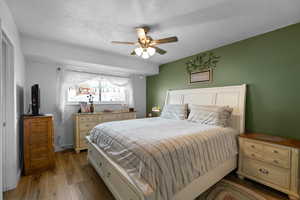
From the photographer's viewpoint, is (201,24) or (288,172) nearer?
(288,172)

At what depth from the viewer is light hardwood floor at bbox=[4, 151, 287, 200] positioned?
1.81m

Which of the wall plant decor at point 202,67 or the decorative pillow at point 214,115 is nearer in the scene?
the decorative pillow at point 214,115

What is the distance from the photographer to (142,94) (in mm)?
5004

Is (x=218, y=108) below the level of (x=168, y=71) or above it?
below

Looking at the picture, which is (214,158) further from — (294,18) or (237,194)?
(294,18)

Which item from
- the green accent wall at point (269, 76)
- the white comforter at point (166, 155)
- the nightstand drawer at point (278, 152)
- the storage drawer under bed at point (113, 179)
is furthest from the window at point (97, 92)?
the nightstand drawer at point (278, 152)

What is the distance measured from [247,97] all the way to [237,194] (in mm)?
1642

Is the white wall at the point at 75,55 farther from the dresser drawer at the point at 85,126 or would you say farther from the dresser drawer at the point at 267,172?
the dresser drawer at the point at 267,172

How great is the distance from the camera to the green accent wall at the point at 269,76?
2096 mm

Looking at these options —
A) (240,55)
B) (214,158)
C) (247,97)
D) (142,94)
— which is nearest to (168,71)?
(142,94)

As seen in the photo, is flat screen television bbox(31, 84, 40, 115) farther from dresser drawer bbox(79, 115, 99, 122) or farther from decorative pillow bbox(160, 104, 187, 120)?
decorative pillow bbox(160, 104, 187, 120)

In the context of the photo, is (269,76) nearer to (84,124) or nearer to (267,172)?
(267,172)

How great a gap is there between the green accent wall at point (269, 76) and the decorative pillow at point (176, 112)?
95 centimetres

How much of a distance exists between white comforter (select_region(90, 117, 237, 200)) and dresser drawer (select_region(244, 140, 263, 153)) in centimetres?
27
